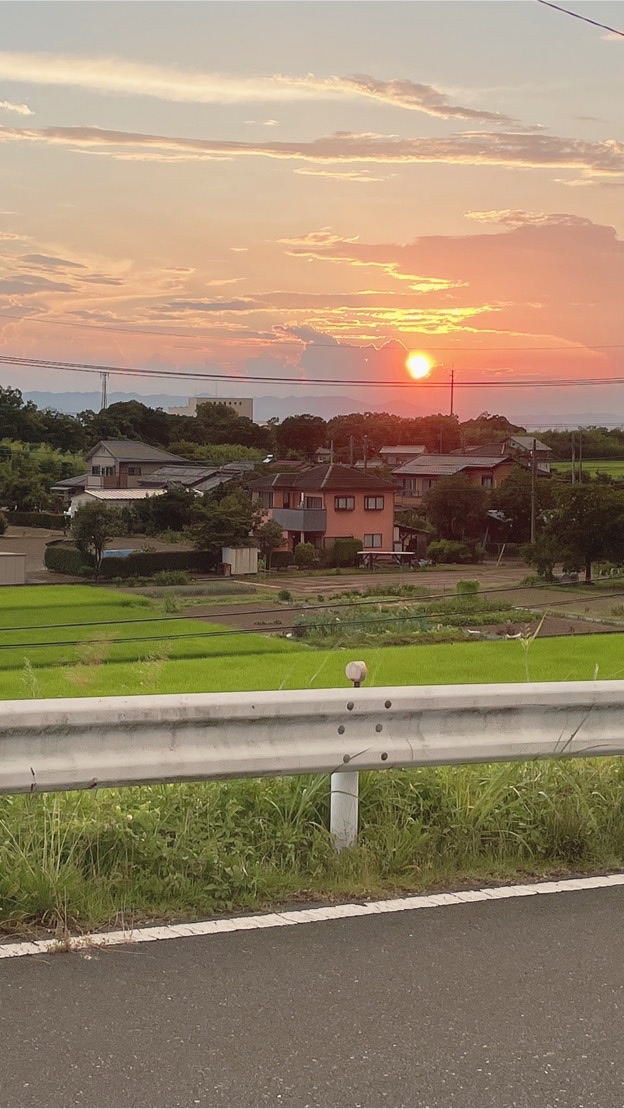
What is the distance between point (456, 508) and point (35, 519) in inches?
1645

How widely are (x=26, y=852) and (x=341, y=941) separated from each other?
3.35 ft

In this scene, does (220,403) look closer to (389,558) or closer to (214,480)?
(214,480)

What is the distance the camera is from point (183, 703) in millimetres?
3383

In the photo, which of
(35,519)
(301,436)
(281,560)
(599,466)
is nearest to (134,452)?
(35,519)

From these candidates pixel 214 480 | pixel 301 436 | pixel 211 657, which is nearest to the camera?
pixel 211 657

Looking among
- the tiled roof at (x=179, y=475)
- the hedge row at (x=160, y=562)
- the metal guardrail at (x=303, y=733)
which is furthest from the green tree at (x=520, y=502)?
the metal guardrail at (x=303, y=733)

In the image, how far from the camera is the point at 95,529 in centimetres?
8225

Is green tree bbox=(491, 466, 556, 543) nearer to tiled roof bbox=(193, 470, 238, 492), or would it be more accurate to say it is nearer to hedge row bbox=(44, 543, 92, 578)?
tiled roof bbox=(193, 470, 238, 492)

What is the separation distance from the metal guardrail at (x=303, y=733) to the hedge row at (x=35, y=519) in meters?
104

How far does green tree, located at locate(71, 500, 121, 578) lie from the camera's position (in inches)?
3236

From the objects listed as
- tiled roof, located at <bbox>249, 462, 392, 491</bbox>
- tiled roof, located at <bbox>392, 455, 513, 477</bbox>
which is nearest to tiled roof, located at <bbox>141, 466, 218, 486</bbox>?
tiled roof, located at <bbox>249, 462, 392, 491</bbox>

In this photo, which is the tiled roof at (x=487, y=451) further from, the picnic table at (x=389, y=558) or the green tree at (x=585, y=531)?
the green tree at (x=585, y=531)

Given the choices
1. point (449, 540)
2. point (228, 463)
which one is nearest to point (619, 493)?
point (449, 540)

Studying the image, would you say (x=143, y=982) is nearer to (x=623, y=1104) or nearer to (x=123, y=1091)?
(x=123, y=1091)
